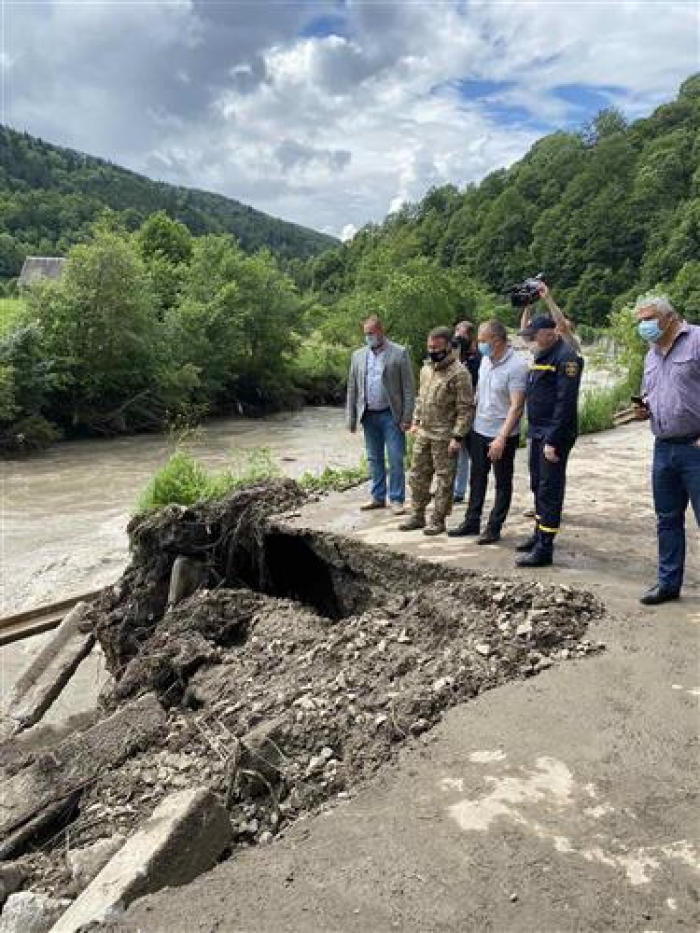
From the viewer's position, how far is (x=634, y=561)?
584cm

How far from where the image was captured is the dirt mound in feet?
11.8

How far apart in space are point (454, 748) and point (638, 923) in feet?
3.71

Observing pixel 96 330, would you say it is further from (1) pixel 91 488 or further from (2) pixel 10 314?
(1) pixel 91 488

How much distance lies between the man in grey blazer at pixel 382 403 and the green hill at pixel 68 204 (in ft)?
169

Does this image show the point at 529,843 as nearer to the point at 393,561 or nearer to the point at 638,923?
the point at 638,923

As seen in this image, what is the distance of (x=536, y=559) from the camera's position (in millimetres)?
5520

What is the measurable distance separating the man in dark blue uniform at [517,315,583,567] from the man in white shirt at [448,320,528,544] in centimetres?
28

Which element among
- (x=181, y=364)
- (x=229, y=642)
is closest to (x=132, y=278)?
(x=181, y=364)

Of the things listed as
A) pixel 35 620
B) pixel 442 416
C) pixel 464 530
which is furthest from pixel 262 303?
pixel 464 530

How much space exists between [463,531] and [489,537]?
0.31 m

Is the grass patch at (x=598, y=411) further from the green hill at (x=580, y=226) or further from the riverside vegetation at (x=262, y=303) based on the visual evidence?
the green hill at (x=580, y=226)

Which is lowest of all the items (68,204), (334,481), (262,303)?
(334,481)

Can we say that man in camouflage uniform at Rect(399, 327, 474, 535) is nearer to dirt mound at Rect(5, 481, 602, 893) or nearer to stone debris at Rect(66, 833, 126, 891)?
dirt mound at Rect(5, 481, 602, 893)

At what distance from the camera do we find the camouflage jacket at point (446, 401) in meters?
6.26
